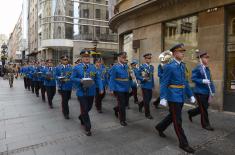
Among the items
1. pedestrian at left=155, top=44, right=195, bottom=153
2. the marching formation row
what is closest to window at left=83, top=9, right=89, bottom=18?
the marching formation row

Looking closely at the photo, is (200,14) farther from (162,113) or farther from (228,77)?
(162,113)

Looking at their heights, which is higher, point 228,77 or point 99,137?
point 228,77

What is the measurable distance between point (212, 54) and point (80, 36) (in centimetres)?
3425

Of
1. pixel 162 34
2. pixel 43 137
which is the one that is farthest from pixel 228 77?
pixel 43 137

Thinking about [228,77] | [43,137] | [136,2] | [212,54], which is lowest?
[43,137]

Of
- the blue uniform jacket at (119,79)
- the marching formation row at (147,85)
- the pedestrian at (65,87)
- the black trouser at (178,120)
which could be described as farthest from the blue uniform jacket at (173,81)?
the pedestrian at (65,87)

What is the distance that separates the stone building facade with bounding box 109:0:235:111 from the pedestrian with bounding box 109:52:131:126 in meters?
3.67

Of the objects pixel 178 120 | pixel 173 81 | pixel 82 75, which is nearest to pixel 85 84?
pixel 82 75

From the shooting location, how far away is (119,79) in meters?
7.21

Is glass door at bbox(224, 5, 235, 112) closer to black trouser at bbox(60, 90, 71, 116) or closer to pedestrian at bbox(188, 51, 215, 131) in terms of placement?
pedestrian at bbox(188, 51, 215, 131)

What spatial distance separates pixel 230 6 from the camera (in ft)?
29.1

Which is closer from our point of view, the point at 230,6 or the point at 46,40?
the point at 230,6

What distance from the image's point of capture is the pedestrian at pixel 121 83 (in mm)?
7000

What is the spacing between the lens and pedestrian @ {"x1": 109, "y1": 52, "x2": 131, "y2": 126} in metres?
7.00
